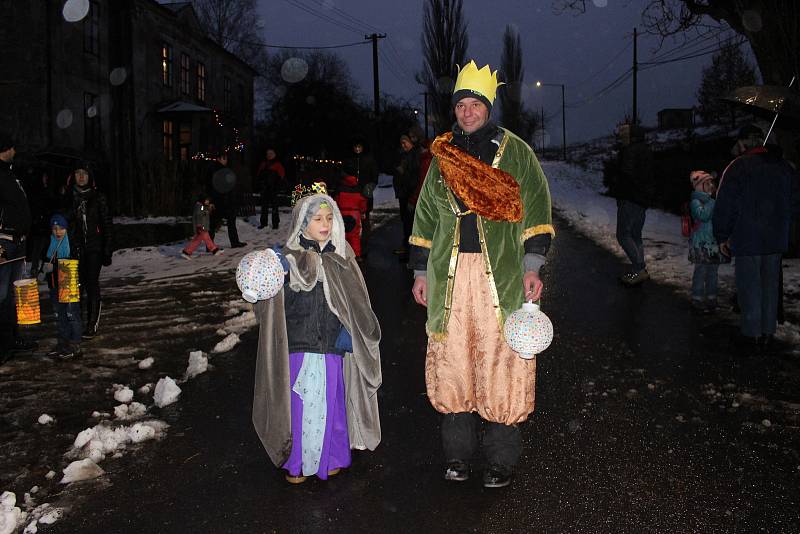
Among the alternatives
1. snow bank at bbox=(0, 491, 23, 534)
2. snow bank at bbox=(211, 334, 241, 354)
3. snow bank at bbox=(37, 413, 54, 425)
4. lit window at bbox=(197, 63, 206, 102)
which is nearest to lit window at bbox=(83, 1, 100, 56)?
lit window at bbox=(197, 63, 206, 102)

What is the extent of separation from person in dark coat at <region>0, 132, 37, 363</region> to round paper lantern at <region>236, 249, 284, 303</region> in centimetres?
387

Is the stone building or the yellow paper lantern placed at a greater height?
the stone building

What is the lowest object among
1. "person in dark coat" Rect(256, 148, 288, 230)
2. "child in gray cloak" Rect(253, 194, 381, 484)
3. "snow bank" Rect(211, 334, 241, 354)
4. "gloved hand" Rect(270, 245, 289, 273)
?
"snow bank" Rect(211, 334, 241, 354)

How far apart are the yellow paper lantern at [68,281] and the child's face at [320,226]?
11.7ft

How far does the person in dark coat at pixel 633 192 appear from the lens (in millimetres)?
10102

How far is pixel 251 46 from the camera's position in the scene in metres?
63.7

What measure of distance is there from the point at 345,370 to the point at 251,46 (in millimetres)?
63999

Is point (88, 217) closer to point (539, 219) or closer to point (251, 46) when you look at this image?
point (539, 219)

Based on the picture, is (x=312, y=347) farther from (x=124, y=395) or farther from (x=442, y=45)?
(x=442, y=45)

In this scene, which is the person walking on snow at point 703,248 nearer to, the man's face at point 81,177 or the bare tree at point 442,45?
the man's face at point 81,177

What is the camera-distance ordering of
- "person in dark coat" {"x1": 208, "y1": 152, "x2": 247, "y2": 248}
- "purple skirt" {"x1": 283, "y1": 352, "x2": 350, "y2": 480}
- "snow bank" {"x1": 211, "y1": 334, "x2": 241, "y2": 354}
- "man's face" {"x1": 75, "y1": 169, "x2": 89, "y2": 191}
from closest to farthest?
"purple skirt" {"x1": 283, "y1": 352, "x2": 350, "y2": 480} → "snow bank" {"x1": 211, "y1": 334, "x2": 241, "y2": 354} → "man's face" {"x1": 75, "y1": 169, "x2": 89, "y2": 191} → "person in dark coat" {"x1": 208, "y1": 152, "x2": 247, "y2": 248}

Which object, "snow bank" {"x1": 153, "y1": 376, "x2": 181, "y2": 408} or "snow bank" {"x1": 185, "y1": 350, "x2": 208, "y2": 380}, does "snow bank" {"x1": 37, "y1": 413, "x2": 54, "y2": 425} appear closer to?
"snow bank" {"x1": 153, "y1": 376, "x2": 181, "y2": 408}

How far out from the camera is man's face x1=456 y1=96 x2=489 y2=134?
396 cm

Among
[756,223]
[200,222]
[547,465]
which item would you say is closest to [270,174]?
[200,222]
